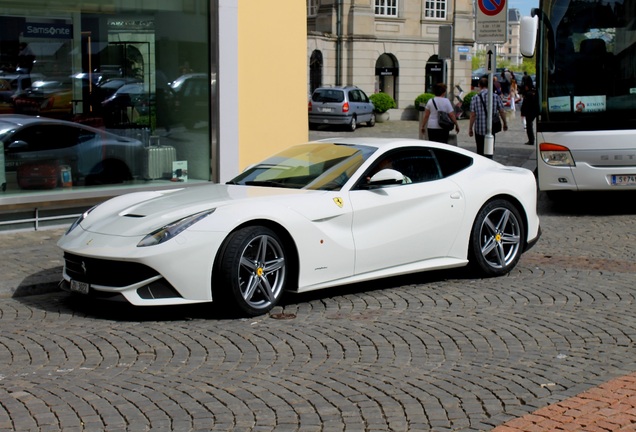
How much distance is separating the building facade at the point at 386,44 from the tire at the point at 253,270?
4409 centimetres

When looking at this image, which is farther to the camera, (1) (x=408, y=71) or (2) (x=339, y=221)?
(1) (x=408, y=71)

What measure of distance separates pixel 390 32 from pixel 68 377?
50210mm

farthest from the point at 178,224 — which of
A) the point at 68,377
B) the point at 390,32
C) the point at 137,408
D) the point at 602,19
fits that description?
the point at 390,32

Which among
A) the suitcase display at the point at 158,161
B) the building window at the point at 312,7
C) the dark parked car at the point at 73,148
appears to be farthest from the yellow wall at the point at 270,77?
the building window at the point at 312,7

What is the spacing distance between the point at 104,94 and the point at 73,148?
0.91 metres

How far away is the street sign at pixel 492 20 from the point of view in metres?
15.1

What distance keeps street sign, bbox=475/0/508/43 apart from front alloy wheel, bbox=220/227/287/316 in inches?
336

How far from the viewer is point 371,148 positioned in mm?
8773

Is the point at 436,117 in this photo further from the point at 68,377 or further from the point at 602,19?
the point at 68,377

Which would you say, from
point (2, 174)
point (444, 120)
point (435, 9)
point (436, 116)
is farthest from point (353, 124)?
point (2, 174)

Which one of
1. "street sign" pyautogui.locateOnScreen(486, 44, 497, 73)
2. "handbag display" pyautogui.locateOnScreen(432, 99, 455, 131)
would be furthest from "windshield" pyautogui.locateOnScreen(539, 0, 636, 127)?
"handbag display" pyautogui.locateOnScreen(432, 99, 455, 131)

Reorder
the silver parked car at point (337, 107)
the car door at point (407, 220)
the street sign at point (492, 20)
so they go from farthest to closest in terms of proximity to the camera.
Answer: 1. the silver parked car at point (337, 107)
2. the street sign at point (492, 20)
3. the car door at point (407, 220)

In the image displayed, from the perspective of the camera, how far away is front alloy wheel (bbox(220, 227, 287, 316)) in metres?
7.33

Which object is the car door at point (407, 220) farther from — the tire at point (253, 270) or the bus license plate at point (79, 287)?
A: the bus license plate at point (79, 287)
